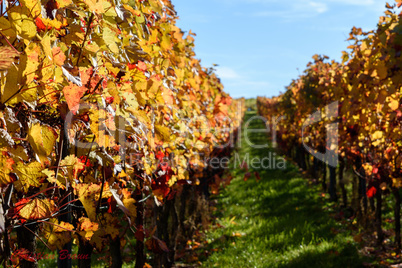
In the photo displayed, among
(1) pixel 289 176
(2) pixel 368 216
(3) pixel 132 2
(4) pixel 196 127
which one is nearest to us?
(3) pixel 132 2

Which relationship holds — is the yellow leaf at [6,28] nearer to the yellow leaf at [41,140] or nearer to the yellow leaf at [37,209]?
the yellow leaf at [41,140]

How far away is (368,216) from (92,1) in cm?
670

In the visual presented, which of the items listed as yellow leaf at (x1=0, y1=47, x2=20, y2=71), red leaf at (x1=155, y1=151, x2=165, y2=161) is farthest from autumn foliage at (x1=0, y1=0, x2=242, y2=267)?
red leaf at (x1=155, y1=151, x2=165, y2=161)

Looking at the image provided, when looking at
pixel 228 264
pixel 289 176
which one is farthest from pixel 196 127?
pixel 289 176

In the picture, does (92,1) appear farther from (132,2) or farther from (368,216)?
(368,216)

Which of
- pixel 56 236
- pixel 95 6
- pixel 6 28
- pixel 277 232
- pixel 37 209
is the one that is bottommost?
pixel 277 232

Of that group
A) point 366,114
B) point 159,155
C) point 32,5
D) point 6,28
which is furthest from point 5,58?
point 366,114

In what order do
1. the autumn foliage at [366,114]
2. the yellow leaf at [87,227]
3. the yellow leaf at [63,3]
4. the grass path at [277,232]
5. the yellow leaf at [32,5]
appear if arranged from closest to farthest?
the yellow leaf at [32,5] < the yellow leaf at [63,3] < the yellow leaf at [87,227] < the autumn foliage at [366,114] < the grass path at [277,232]

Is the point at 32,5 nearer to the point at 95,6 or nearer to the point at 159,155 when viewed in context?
the point at 95,6

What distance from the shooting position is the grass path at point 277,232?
548 centimetres

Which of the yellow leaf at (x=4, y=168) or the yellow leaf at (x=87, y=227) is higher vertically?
the yellow leaf at (x=4, y=168)

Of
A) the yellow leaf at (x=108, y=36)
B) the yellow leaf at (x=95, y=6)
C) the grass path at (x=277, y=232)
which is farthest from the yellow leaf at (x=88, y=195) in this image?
the grass path at (x=277, y=232)

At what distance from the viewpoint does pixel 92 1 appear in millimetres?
1255

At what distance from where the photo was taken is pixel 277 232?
6.69m
